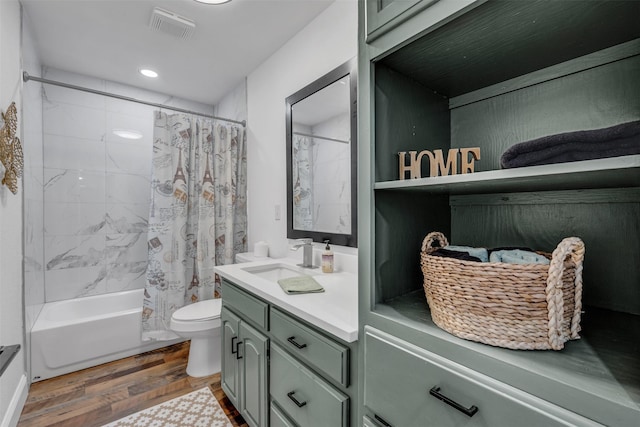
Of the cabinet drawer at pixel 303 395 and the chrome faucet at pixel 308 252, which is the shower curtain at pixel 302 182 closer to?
the chrome faucet at pixel 308 252

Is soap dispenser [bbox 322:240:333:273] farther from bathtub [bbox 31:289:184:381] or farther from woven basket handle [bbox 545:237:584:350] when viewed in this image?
bathtub [bbox 31:289:184:381]

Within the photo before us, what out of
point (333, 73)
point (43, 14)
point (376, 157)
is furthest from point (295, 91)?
point (43, 14)

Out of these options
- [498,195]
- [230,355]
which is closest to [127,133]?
[230,355]

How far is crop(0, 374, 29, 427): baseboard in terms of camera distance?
1.56m

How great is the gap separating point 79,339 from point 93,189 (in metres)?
1.39

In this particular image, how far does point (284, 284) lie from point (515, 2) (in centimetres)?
121

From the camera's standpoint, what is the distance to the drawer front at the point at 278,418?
1.21 m

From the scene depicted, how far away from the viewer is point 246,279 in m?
1.52

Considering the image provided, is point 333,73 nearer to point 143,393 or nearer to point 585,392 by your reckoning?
point 585,392

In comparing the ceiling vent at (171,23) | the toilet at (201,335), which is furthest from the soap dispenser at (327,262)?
the ceiling vent at (171,23)

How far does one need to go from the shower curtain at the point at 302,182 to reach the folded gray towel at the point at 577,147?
4.95ft

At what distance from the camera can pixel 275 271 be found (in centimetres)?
206

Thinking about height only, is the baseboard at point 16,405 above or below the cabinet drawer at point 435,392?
below

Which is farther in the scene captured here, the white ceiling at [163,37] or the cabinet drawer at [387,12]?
the white ceiling at [163,37]
